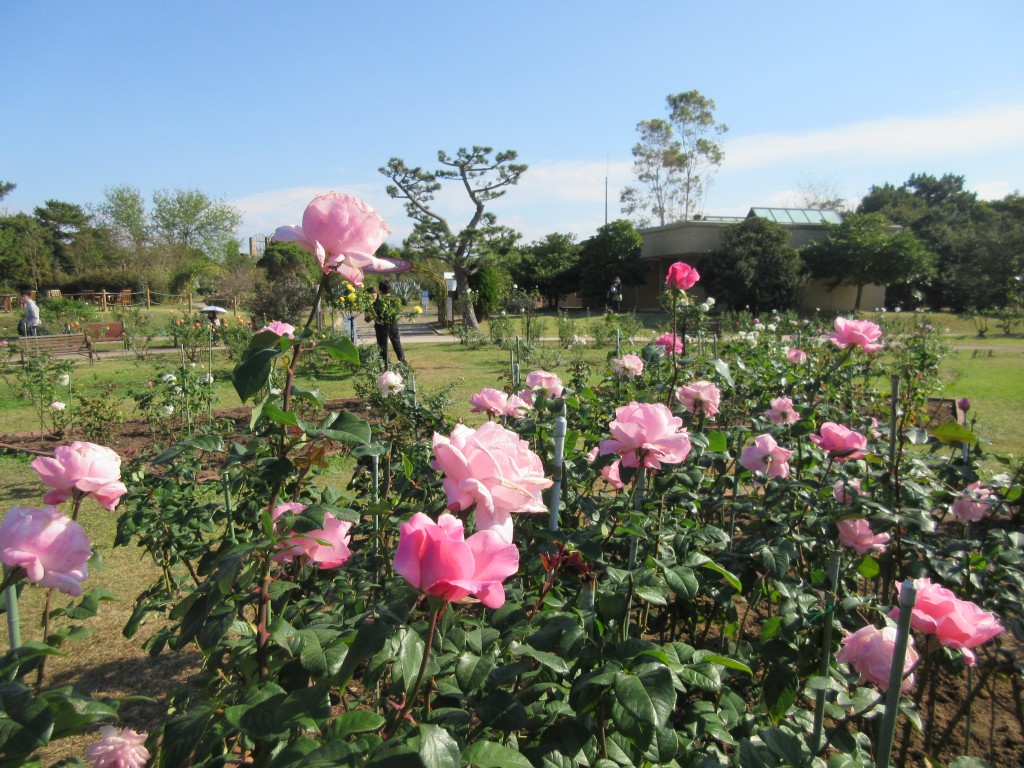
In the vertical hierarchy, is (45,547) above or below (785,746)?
above

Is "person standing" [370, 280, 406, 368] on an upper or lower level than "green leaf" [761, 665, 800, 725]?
upper

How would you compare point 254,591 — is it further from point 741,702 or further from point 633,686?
point 741,702

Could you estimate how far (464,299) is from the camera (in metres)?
18.2

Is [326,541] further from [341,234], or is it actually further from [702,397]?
[702,397]

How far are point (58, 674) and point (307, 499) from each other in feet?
→ 4.70

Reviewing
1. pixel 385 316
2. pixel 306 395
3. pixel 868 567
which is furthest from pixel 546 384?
pixel 385 316

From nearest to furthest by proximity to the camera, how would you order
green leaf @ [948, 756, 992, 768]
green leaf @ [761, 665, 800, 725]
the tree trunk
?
green leaf @ [948, 756, 992, 768]
green leaf @ [761, 665, 800, 725]
the tree trunk

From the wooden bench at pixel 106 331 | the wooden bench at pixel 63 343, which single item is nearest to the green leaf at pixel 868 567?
the wooden bench at pixel 63 343

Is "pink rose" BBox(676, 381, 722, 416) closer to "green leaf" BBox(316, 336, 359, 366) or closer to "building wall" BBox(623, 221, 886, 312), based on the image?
"green leaf" BBox(316, 336, 359, 366)

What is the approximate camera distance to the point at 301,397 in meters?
0.97

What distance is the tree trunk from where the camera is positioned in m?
18.2

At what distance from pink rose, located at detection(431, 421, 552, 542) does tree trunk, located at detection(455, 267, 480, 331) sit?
16138 millimetres

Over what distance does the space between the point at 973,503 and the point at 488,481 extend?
153 centimetres

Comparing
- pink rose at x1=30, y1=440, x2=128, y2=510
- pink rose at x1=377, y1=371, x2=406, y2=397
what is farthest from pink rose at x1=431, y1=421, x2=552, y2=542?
pink rose at x1=377, y1=371, x2=406, y2=397
